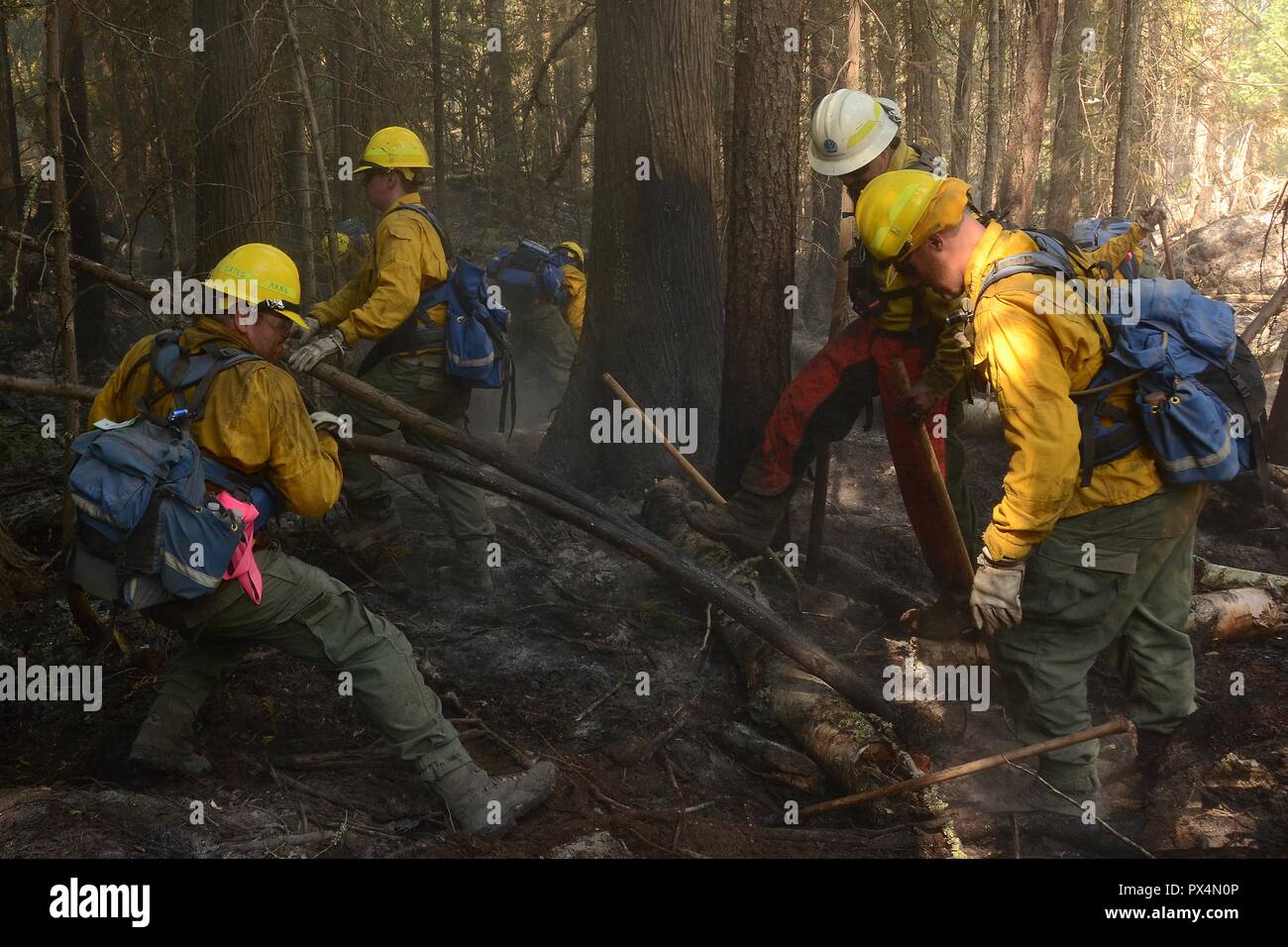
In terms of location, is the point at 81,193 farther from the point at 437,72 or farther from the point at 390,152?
the point at 437,72

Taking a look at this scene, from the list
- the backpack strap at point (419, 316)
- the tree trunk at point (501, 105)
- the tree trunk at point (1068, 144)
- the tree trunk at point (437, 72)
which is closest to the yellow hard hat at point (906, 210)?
the backpack strap at point (419, 316)

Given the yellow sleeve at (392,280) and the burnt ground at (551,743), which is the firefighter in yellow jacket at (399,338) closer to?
the yellow sleeve at (392,280)

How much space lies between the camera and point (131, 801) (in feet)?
10.9

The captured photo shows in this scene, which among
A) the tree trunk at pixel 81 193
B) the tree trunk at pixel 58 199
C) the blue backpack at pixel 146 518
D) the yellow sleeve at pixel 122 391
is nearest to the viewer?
the blue backpack at pixel 146 518

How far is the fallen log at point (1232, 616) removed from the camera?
5184 millimetres

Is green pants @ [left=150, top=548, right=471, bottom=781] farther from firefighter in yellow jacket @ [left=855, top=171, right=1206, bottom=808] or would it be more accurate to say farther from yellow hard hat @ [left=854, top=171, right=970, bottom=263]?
yellow hard hat @ [left=854, top=171, right=970, bottom=263]

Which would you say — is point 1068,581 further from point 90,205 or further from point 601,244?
point 90,205

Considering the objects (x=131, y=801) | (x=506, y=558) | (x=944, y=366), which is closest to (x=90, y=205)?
(x=506, y=558)

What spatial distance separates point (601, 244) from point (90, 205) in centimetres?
527

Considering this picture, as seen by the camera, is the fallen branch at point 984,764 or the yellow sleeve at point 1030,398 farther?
the fallen branch at point 984,764

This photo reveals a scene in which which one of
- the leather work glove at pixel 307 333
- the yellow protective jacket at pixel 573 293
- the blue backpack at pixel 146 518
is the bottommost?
the blue backpack at pixel 146 518

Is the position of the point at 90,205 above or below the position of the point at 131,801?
above

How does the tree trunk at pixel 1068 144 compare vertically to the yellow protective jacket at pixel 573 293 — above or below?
above

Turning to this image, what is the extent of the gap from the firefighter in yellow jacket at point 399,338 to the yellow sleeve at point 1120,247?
4.16 m
